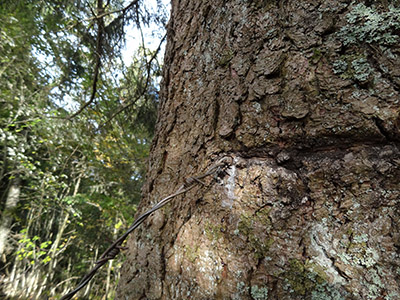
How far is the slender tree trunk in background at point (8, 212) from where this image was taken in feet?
19.0

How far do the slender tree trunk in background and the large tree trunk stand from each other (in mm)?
7281

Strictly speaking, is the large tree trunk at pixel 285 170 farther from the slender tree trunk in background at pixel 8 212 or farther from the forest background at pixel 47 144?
the slender tree trunk in background at pixel 8 212

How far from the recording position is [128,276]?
79cm

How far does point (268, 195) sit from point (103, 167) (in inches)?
227

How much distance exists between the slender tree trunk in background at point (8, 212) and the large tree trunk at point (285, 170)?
7281 mm

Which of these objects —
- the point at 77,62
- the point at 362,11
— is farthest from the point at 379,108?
the point at 77,62

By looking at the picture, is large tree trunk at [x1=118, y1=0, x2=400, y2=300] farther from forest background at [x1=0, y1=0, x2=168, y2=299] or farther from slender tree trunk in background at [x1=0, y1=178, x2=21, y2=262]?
slender tree trunk in background at [x1=0, y1=178, x2=21, y2=262]

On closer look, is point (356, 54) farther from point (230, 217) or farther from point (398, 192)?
point (230, 217)

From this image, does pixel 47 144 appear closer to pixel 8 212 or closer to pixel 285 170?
pixel 8 212

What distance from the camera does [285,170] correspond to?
572 mm

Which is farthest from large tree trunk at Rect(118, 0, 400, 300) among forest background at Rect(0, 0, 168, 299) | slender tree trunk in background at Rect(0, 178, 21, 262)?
slender tree trunk in background at Rect(0, 178, 21, 262)

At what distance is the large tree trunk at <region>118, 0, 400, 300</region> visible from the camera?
18.5 inches

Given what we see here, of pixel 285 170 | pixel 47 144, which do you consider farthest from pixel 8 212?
pixel 285 170

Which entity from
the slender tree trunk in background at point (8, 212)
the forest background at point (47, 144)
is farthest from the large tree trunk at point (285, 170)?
the slender tree trunk in background at point (8, 212)
